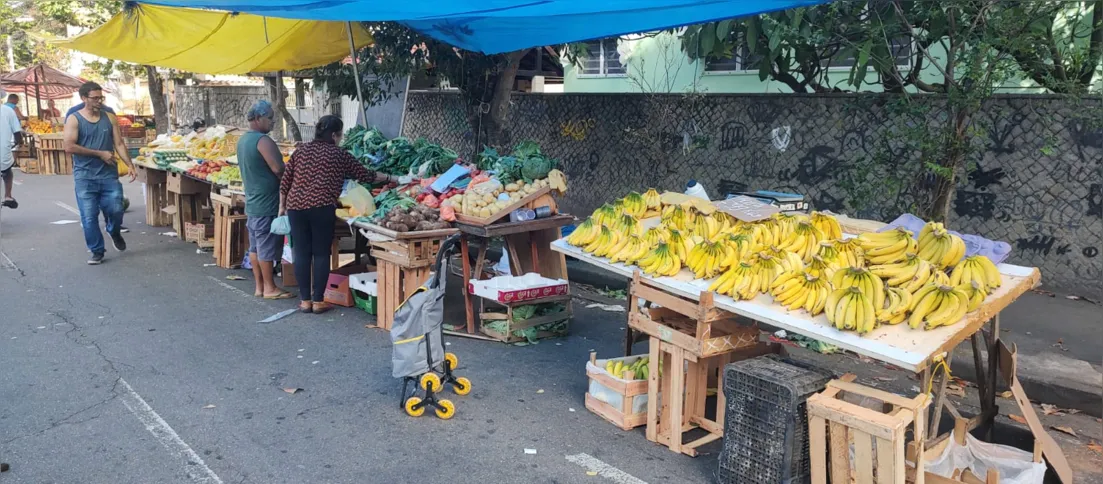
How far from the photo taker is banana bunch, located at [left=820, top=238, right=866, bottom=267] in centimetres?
432

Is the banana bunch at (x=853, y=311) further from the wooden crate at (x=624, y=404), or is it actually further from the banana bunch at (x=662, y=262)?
the wooden crate at (x=624, y=404)

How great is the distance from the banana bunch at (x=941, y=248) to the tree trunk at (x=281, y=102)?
13.9 m

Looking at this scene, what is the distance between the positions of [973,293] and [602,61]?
13209 millimetres

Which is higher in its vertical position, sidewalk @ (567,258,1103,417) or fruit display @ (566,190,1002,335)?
fruit display @ (566,190,1002,335)

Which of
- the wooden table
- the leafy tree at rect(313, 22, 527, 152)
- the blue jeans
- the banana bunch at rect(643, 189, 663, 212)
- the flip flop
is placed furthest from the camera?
the leafy tree at rect(313, 22, 527, 152)

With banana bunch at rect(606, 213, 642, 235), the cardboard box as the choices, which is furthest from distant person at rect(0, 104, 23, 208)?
banana bunch at rect(606, 213, 642, 235)

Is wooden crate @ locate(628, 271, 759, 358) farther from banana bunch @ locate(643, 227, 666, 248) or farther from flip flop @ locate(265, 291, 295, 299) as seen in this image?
flip flop @ locate(265, 291, 295, 299)

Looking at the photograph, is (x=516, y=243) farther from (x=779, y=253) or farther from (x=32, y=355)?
(x=32, y=355)

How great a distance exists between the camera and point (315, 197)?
6.80m

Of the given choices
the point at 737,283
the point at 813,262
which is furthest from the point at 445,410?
the point at 813,262

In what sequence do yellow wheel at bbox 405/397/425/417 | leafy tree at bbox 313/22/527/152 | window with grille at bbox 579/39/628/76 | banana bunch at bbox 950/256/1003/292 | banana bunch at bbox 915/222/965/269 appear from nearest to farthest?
1. banana bunch at bbox 950/256/1003/292
2. banana bunch at bbox 915/222/965/269
3. yellow wheel at bbox 405/397/425/417
4. leafy tree at bbox 313/22/527/152
5. window with grille at bbox 579/39/628/76

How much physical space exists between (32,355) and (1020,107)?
9145 millimetres

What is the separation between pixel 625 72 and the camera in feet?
51.5

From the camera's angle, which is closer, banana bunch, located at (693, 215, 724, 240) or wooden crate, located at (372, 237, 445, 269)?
banana bunch, located at (693, 215, 724, 240)
